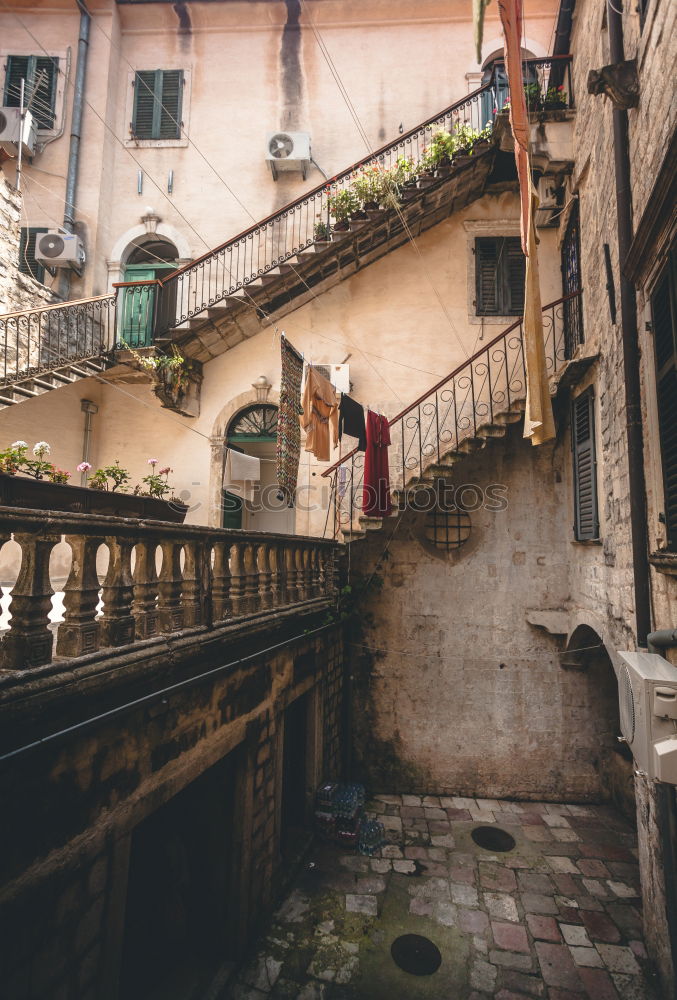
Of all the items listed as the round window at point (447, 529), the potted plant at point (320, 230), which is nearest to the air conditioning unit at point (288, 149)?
the potted plant at point (320, 230)

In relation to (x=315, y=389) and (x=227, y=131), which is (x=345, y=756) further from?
(x=227, y=131)

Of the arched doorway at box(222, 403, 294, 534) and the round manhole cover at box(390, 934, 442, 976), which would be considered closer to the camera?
the round manhole cover at box(390, 934, 442, 976)

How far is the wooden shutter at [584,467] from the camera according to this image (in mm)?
7348

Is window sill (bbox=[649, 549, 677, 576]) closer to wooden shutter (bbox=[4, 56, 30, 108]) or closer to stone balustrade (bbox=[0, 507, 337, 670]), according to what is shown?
stone balustrade (bbox=[0, 507, 337, 670])

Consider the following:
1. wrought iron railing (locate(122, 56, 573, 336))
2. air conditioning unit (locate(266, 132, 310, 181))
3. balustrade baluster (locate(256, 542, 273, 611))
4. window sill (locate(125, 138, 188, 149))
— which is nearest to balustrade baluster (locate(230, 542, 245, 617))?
balustrade baluster (locate(256, 542, 273, 611))

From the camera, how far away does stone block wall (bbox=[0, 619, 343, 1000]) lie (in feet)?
8.86

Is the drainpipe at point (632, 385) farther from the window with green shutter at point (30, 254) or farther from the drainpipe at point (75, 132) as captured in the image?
the window with green shutter at point (30, 254)

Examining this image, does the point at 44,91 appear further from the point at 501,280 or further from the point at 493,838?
the point at 493,838

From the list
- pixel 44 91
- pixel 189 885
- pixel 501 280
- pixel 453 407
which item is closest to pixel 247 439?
pixel 453 407

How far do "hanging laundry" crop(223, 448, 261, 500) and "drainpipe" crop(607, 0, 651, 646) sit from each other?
657 cm

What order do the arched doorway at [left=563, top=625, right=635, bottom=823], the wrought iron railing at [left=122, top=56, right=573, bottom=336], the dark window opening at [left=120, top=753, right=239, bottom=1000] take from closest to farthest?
the dark window opening at [left=120, top=753, right=239, bottom=1000]
the arched doorway at [left=563, top=625, right=635, bottom=823]
the wrought iron railing at [left=122, top=56, right=573, bottom=336]

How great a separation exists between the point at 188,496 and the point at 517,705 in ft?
24.2

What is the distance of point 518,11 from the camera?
5.23 meters

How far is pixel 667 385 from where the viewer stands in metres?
4.53
